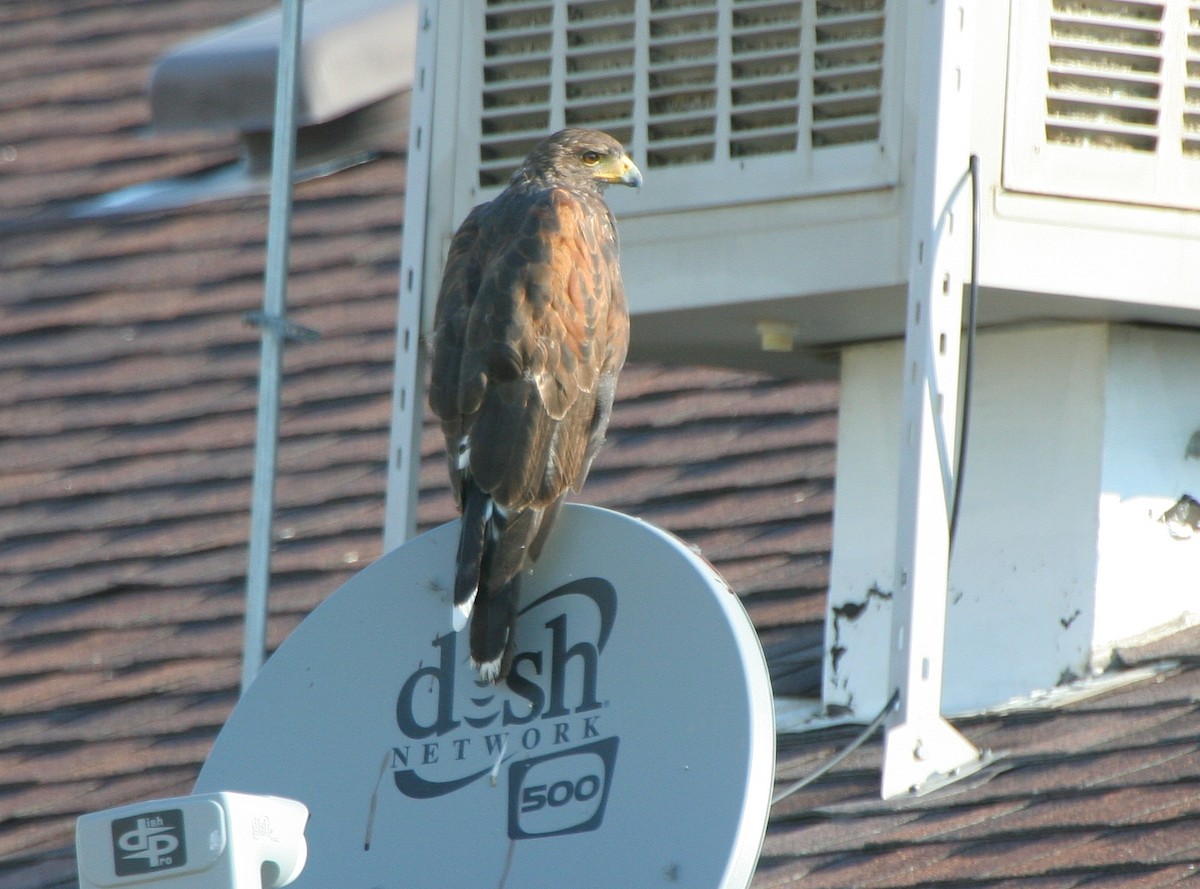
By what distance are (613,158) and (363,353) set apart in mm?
2258

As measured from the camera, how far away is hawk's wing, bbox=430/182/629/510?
4102mm

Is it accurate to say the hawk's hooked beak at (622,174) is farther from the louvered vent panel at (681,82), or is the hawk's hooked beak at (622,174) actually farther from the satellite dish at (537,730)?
the satellite dish at (537,730)

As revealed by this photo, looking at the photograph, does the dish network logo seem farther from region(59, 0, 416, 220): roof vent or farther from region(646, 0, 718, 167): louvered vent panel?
region(59, 0, 416, 220): roof vent

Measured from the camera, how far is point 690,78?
4.86 meters

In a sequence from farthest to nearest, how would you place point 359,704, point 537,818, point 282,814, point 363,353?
point 363,353
point 359,704
point 537,818
point 282,814

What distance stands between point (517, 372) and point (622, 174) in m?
0.73

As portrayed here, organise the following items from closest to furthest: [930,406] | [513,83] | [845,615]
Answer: [930,406]
[513,83]
[845,615]

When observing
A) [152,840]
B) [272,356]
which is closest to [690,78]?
[272,356]

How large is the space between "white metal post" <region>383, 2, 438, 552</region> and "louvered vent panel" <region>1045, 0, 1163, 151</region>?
1396 millimetres

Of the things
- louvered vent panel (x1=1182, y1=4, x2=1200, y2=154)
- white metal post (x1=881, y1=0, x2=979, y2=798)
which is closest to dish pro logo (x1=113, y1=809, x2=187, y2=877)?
white metal post (x1=881, y1=0, x2=979, y2=798)

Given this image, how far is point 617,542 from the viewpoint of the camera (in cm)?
382

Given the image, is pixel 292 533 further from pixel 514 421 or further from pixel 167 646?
pixel 514 421

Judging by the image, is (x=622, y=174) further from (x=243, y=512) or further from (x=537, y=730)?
(x=243, y=512)

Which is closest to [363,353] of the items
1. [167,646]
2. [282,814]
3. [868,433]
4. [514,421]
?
[167,646]
